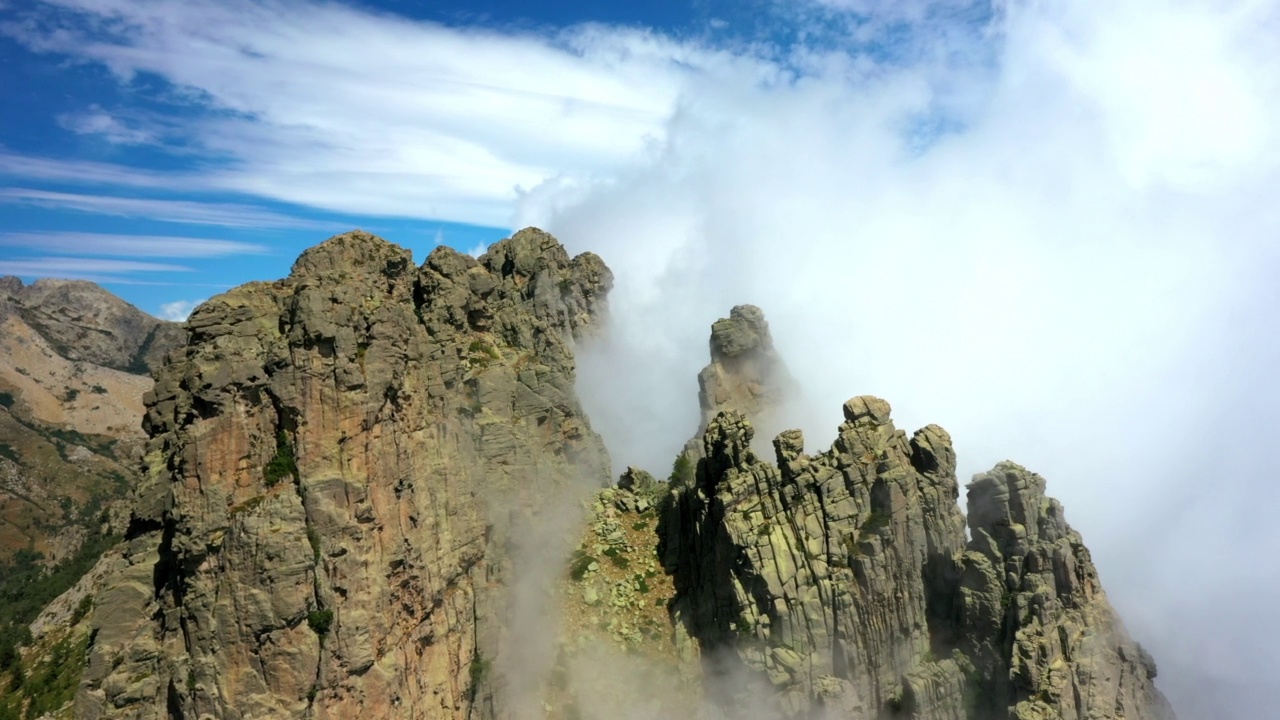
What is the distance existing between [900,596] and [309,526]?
1479 inches

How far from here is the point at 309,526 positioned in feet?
119

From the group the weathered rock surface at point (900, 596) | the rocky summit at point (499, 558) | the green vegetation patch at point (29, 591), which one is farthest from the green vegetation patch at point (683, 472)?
the green vegetation patch at point (29, 591)

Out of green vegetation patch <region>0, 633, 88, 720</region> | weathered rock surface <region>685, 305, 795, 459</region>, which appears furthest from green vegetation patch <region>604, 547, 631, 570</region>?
green vegetation patch <region>0, 633, 88, 720</region>

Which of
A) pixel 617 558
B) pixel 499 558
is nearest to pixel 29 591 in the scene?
pixel 499 558

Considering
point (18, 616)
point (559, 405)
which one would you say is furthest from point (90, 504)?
point (559, 405)

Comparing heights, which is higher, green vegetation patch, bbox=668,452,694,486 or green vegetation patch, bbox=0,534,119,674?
green vegetation patch, bbox=668,452,694,486

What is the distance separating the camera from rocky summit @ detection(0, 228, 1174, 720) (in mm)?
35156

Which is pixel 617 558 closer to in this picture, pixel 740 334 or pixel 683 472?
pixel 683 472

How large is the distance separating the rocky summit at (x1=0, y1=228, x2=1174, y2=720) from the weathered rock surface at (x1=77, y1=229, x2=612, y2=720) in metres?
0.15

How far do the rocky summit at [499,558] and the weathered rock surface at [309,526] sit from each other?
0.48 ft

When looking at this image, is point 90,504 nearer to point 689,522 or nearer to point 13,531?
point 13,531

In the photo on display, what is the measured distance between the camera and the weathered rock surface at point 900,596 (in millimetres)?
43312

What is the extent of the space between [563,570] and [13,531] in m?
191

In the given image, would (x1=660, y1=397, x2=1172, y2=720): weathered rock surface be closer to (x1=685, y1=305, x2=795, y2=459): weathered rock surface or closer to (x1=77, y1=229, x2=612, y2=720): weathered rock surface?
(x1=77, y1=229, x2=612, y2=720): weathered rock surface
